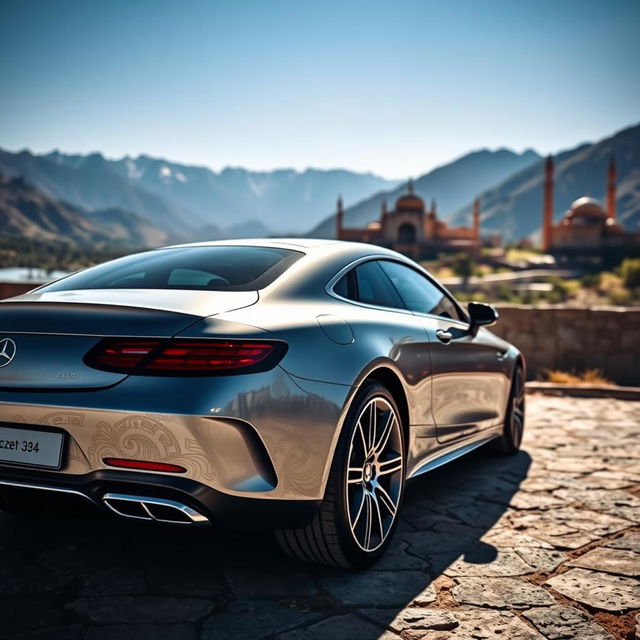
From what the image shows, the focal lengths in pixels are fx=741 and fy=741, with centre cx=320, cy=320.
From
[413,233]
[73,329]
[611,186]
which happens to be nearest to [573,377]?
[73,329]

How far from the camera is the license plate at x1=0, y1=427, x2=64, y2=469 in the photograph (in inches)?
94.7

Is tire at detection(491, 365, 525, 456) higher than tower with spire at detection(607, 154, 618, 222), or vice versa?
tower with spire at detection(607, 154, 618, 222)

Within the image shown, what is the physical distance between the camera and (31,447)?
2434mm

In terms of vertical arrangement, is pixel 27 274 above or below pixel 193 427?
above

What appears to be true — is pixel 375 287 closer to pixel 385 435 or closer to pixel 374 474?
pixel 385 435

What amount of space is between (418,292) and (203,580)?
1.89 meters

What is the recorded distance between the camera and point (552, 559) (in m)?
3.24

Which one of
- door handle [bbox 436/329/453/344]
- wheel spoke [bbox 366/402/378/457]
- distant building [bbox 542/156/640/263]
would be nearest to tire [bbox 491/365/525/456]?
door handle [bbox 436/329/453/344]

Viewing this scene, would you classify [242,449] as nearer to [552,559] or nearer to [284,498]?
[284,498]

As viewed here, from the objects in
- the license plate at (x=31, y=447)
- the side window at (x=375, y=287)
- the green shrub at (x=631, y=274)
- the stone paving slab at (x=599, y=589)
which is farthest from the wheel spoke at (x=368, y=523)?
the green shrub at (x=631, y=274)

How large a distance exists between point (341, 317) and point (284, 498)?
0.76m

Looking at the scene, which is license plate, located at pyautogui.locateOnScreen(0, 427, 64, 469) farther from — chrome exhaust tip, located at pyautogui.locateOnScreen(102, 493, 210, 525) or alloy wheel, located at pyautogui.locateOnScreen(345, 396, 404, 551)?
alloy wheel, located at pyautogui.locateOnScreen(345, 396, 404, 551)

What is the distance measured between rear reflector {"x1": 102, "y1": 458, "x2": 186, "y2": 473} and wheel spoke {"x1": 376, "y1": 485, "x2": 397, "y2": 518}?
1.01 m

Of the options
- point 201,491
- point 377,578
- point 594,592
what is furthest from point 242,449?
point 594,592
